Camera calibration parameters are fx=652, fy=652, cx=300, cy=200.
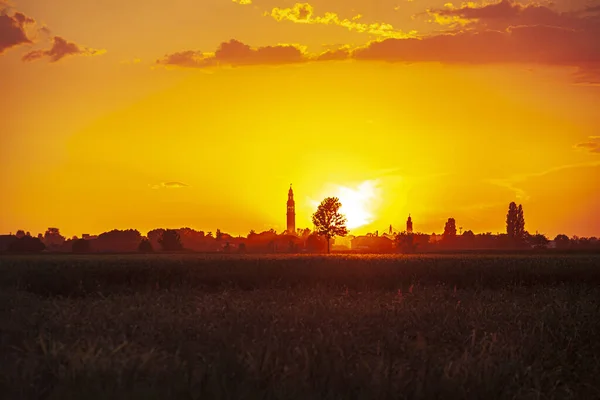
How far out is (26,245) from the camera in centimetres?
9775

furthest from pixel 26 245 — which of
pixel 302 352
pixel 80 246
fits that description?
pixel 302 352

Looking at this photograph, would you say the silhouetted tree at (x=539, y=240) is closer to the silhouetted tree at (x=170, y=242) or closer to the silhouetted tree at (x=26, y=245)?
the silhouetted tree at (x=170, y=242)

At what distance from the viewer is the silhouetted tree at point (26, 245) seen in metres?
96.4

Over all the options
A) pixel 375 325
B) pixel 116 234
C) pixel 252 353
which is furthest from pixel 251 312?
pixel 116 234

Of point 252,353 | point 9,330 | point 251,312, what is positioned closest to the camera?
point 252,353

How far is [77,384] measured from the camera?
7.74m

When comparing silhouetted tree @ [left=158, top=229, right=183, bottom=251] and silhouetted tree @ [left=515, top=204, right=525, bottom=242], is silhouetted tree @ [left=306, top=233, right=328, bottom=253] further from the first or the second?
silhouetted tree @ [left=515, top=204, right=525, bottom=242]

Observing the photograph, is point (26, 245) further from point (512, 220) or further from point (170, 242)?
point (512, 220)

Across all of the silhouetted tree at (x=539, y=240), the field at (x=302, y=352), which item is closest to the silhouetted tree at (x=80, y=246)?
the field at (x=302, y=352)

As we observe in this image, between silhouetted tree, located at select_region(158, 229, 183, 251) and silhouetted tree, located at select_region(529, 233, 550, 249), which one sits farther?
silhouetted tree, located at select_region(529, 233, 550, 249)

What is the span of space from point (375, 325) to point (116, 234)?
14825 cm

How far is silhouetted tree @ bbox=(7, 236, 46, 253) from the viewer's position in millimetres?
96438

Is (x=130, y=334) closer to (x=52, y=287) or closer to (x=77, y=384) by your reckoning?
(x=77, y=384)

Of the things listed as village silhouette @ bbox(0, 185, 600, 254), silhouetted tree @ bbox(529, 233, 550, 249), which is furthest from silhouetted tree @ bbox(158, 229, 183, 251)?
silhouetted tree @ bbox(529, 233, 550, 249)
